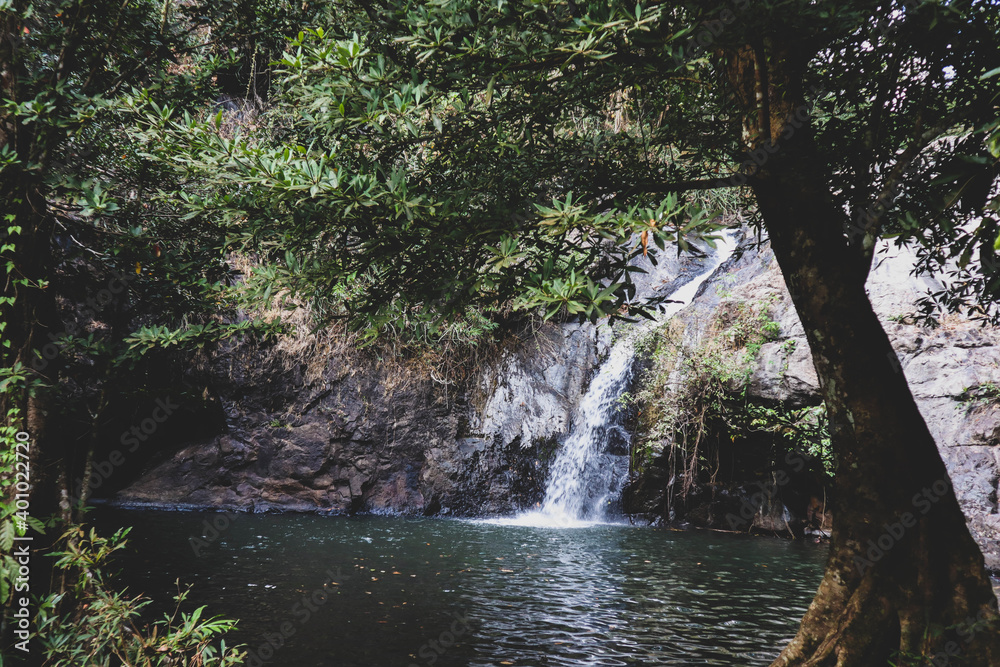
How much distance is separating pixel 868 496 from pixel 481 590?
4.68 meters

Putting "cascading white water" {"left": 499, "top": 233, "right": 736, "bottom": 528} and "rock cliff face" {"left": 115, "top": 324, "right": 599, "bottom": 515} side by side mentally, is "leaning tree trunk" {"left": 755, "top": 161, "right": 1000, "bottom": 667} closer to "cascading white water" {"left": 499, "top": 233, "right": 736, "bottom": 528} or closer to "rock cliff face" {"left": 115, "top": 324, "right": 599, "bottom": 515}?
"cascading white water" {"left": 499, "top": 233, "right": 736, "bottom": 528}

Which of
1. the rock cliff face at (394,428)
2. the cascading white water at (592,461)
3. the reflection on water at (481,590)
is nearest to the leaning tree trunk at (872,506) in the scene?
the reflection on water at (481,590)

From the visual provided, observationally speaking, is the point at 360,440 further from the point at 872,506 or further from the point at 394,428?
the point at 872,506

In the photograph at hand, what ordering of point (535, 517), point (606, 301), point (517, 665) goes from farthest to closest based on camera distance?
1. point (535, 517)
2. point (517, 665)
3. point (606, 301)

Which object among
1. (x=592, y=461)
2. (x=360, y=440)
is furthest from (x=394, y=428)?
(x=592, y=461)

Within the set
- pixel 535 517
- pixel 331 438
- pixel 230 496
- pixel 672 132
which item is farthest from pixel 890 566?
pixel 230 496

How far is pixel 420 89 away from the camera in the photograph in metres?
3.13

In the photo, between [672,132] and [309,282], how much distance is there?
3.47 m

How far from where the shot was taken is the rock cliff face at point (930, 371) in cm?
911

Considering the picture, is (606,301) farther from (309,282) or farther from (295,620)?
(295,620)

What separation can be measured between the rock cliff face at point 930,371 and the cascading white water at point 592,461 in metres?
0.84

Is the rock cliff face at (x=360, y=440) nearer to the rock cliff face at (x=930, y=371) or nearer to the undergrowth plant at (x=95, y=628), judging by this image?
the rock cliff face at (x=930, y=371)

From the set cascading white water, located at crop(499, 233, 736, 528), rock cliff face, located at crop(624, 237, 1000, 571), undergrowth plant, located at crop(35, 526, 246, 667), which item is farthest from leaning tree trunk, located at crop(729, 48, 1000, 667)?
cascading white water, located at crop(499, 233, 736, 528)

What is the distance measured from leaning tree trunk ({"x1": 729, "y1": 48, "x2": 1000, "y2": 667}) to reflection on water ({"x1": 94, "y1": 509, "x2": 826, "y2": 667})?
1569mm
